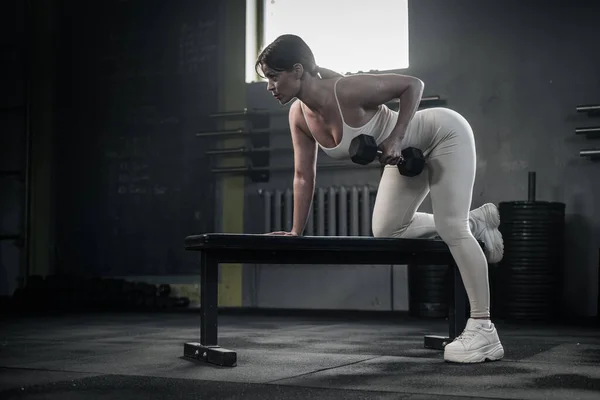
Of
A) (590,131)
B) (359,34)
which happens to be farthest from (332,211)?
(590,131)

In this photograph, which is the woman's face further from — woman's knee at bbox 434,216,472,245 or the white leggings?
woman's knee at bbox 434,216,472,245

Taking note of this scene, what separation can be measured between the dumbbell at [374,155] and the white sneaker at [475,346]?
1.76 feet

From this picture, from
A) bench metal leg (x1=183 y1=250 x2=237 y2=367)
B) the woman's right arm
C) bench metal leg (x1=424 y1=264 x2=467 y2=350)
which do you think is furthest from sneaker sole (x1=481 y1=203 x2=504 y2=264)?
bench metal leg (x1=183 y1=250 x2=237 y2=367)

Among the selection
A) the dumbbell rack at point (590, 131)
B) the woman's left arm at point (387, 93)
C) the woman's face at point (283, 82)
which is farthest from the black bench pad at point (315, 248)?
the dumbbell rack at point (590, 131)

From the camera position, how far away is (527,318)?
482 centimetres

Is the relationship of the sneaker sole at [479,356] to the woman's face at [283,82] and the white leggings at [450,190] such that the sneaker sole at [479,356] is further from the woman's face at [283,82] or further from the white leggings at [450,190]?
the woman's face at [283,82]

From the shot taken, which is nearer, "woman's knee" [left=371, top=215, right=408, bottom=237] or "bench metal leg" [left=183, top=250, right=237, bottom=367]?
"bench metal leg" [left=183, top=250, right=237, bottom=367]

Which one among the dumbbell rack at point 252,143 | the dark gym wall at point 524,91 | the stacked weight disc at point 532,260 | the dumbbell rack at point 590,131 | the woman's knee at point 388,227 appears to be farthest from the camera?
the dumbbell rack at point 252,143

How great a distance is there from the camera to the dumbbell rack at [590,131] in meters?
4.97

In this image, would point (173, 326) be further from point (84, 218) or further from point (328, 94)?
point (84, 218)

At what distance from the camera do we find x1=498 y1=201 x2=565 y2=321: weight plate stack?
4840mm

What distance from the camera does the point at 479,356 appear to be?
8.34 feet

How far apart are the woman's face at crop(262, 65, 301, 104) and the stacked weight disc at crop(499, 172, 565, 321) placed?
2.66 metres

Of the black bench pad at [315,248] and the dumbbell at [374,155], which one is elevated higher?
the dumbbell at [374,155]
